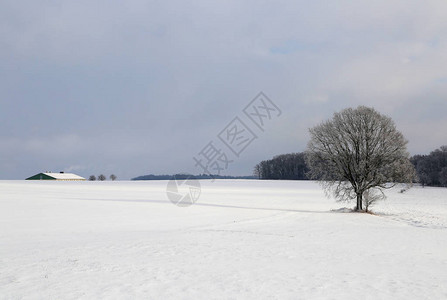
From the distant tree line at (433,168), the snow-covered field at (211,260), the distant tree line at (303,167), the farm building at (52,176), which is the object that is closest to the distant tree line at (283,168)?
the distant tree line at (303,167)

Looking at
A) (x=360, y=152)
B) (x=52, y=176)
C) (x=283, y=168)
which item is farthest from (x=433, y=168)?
(x=52, y=176)

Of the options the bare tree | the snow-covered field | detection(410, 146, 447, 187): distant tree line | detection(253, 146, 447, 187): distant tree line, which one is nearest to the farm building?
detection(253, 146, 447, 187): distant tree line

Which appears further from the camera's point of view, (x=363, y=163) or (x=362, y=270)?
(x=363, y=163)

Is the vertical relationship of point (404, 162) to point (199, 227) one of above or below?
above

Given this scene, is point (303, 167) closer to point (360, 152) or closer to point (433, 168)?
point (433, 168)

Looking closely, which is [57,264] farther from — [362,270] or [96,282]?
[362,270]

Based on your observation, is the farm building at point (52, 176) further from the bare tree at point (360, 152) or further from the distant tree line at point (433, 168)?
the distant tree line at point (433, 168)

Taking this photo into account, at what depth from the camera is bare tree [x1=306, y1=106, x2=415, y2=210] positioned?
34.1m

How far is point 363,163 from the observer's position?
34281 mm

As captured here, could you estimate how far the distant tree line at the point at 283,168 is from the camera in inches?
5955

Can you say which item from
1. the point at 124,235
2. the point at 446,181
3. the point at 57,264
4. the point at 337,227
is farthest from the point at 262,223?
the point at 446,181

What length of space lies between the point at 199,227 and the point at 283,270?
11.6m

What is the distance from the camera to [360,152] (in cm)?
3566

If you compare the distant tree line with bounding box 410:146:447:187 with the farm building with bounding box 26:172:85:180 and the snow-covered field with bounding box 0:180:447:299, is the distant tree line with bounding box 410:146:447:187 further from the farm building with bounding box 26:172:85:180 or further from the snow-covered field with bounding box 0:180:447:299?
the farm building with bounding box 26:172:85:180
